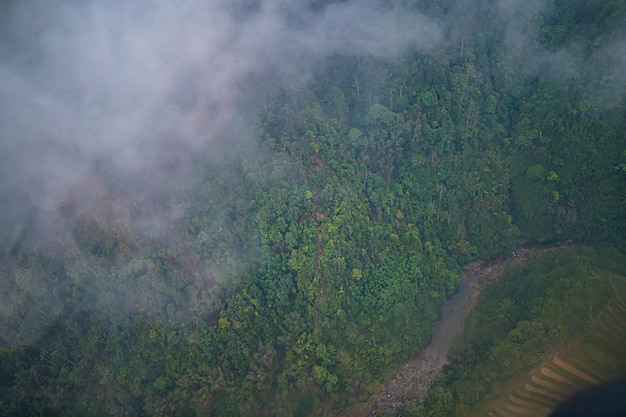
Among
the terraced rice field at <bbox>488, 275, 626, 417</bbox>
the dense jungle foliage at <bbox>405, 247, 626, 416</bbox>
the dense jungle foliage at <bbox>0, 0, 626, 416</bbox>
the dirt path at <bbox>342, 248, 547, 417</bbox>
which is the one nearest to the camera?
the terraced rice field at <bbox>488, 275, 626, 417</bbox>

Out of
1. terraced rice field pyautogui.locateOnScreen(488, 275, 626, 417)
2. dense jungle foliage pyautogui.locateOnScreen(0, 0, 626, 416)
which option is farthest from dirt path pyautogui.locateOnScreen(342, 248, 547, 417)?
terraced rice field pyautogui.locateOnScreen(488, 275, 626, 417)

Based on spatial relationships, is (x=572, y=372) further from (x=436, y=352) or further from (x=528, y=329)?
(x=436, y=352)

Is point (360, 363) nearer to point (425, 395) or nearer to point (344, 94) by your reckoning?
point (425, 395)

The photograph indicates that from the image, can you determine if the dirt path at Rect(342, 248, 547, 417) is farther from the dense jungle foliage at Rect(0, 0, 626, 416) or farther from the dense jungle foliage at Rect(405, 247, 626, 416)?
the dense jungle foliage at Rect(405, 247, 626, 416)

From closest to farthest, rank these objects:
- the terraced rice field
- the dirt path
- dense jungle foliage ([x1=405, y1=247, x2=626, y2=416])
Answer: the terraced rice field, dense jungle foliage ([x1=405, y1=247, x2=626, y2=416]), the dirt path

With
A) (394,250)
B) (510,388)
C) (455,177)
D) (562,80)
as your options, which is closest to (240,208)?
(394,250)

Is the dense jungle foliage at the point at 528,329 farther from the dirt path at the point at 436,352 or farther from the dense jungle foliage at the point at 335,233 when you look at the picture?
the dirt path at the point at 436,352
